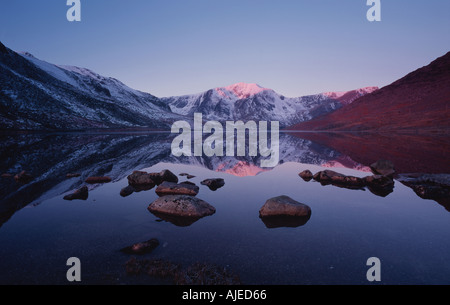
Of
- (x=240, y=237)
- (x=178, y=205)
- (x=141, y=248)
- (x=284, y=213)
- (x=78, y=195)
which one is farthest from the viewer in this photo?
(x=78, y=195)

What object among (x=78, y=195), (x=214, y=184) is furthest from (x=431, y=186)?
(x=78, y=195)

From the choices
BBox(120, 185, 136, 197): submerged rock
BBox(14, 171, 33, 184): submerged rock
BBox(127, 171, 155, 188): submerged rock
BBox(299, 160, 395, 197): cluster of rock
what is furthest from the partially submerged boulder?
BBox(14, 171, 33, 184): submerged rock

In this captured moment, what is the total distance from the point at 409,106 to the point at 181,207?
574 ft

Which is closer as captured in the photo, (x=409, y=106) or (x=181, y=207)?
(x=181, y=207)

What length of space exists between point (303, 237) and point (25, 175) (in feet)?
65.9

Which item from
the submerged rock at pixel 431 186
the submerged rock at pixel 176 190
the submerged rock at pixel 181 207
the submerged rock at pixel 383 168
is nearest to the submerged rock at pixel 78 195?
the submerged rock at pixel 176 190

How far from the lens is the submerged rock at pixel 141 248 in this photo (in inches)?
319

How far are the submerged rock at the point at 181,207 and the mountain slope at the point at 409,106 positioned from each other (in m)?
124

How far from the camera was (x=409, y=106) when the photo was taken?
477 ft

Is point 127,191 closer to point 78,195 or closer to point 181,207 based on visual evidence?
point 78,195

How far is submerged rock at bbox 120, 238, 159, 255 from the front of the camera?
809cm

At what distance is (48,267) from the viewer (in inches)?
282

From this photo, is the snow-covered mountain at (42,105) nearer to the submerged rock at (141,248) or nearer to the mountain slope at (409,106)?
the submerged rock at (141,248)

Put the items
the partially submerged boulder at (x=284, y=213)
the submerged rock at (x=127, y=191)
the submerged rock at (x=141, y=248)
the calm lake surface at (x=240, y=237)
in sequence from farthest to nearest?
the submerged rock at (x=127, y=191) < the partially submerged boulder at (x=284, y=213) < the submerged rock at (x=141, y=248) < the calm lake surface at (x=240, y=237)
